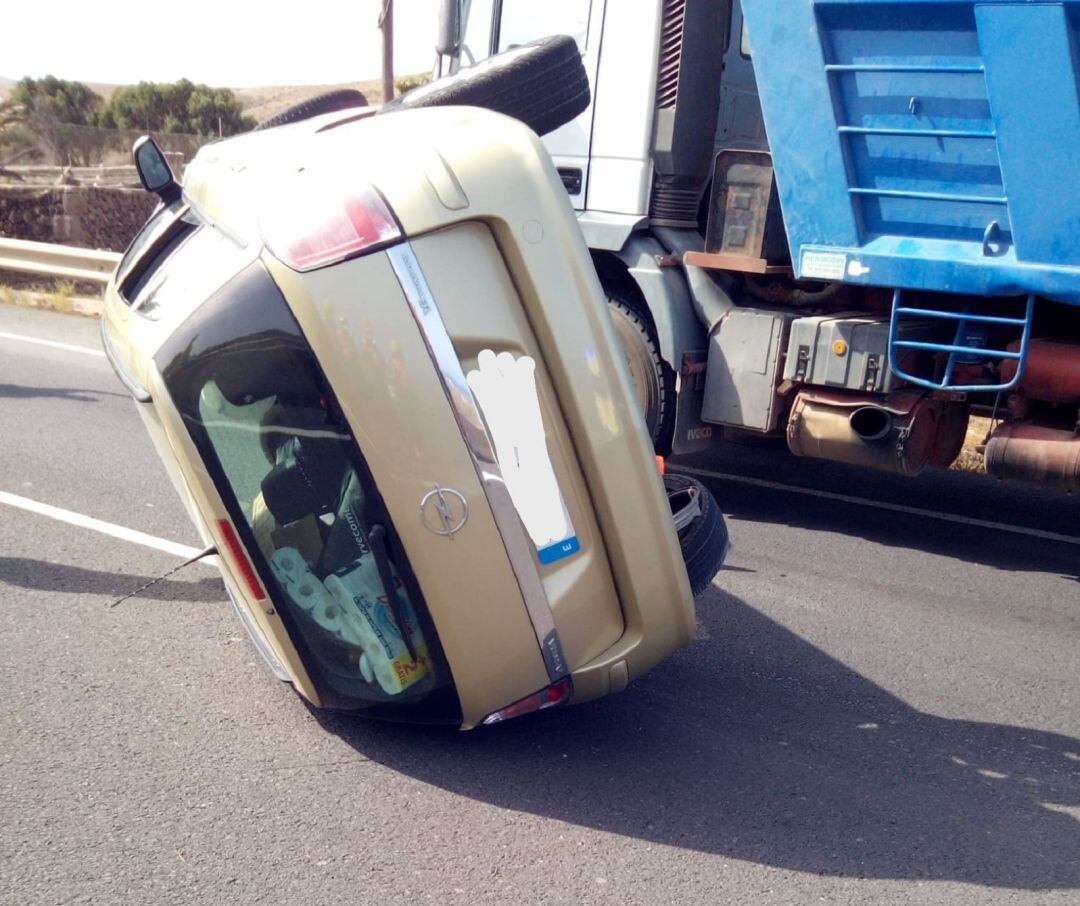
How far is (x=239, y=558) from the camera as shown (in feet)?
11.9

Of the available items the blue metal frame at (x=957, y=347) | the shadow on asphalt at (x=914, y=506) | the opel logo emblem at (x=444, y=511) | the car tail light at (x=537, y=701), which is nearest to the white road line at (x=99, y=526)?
the car tail light at (x=537, y=701)

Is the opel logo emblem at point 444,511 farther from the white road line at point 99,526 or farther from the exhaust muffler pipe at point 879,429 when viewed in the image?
the exhaust muffler pipe at point 879,429

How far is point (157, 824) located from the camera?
336 centimetres

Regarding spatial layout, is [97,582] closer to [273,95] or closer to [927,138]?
[927,138]

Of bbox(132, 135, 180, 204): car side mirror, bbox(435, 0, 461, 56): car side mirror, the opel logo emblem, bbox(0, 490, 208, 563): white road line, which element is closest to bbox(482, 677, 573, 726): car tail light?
the opel logo emblem

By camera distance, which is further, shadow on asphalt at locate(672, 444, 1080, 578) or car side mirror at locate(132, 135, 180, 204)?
shadow on asphalt at locate(672, 444, 1080, 578)

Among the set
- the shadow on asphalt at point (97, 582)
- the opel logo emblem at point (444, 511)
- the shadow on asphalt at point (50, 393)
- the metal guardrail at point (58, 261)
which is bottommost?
the metal guardrail at point (58, 261)

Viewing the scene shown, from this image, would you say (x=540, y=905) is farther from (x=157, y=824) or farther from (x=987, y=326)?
(x=987, y=326)

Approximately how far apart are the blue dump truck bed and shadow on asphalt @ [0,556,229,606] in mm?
3165

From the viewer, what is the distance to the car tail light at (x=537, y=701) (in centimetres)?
366

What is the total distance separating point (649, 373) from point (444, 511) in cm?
352

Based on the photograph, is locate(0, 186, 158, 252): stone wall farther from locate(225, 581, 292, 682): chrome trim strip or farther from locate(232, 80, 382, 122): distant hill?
locate(232, 80, 382, 122): distant hill

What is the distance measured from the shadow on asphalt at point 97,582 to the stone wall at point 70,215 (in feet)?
51.1

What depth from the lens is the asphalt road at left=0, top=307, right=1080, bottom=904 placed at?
126 inches
